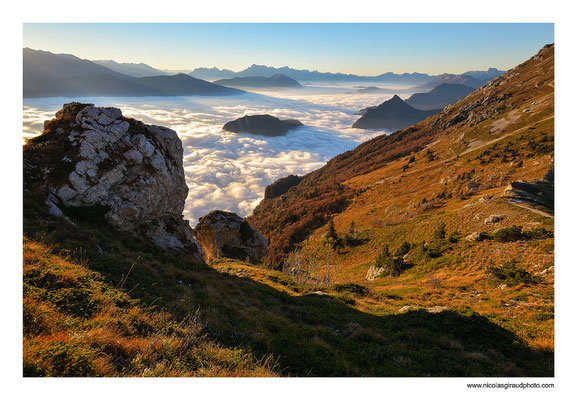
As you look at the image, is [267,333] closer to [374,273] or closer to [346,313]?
[346,313]

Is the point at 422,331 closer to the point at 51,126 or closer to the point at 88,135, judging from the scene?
the point at 88,135

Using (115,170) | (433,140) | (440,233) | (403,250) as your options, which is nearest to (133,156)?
(115,170)

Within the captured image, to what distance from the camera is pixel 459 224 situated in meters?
29.0

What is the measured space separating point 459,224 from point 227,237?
103ft

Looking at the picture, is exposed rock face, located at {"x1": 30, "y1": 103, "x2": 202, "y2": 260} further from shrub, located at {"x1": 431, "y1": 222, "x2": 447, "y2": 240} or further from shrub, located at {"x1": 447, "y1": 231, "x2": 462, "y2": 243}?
shrub, located at {"x1": 431, "y1": 222, "x2": 447, "y2": 240}

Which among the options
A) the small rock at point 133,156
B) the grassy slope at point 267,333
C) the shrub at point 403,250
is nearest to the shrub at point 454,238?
the shrub at point 403,250

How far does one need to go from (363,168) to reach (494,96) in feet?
244

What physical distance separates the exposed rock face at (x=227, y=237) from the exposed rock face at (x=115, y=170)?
41.5ft

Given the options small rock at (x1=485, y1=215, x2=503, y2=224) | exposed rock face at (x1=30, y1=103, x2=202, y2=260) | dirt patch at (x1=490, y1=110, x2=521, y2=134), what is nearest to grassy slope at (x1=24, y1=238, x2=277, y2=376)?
exposed rock face at (x1=30, y1=103, x2=202, y2=260)

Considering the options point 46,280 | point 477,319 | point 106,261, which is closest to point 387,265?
point 477,319

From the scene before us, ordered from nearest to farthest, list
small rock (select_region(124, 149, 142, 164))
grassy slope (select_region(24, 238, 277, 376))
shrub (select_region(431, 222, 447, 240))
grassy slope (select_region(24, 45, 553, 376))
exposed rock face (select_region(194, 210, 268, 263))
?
grassy slope (select_region(24, 238, 277, 376)) → grassy slope (select_region(24, 45, 553, 376)) → small rock (select_region(124, 149, 142, 164)) → shrub (select_region(431, 222, 447, 240)) → exposed rock face (select_region(194, 210, 268, 263))

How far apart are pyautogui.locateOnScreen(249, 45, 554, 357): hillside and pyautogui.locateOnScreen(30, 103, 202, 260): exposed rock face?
18.1 metres

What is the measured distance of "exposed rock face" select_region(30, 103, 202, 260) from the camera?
16.1m

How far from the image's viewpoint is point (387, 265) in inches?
1083
